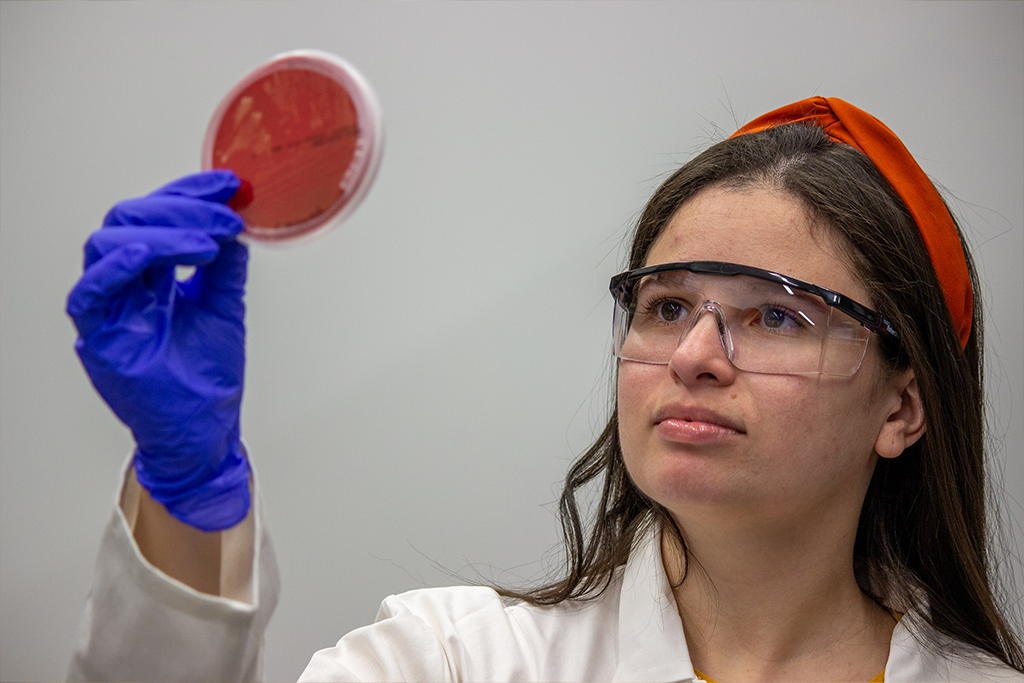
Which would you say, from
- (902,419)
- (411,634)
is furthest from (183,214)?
A: (902,419)

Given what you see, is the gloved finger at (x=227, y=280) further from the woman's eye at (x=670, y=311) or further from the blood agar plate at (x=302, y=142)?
the woman's eye at (x=670, y=311)

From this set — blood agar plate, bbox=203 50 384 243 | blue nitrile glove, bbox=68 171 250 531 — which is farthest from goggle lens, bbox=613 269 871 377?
blue nitrile glove, bbox=68 171 250 531

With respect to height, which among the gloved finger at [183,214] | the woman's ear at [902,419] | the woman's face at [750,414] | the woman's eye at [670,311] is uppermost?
the gloved finger at [183,214]

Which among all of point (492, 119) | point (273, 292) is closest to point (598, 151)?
point (492, 119)

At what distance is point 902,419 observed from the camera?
1.61 meters

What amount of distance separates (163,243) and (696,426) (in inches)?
35.5

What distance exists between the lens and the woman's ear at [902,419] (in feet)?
5.18

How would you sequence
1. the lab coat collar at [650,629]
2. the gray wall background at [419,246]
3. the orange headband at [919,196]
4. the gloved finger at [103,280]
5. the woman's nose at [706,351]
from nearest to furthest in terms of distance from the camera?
the gloved finger at [103,280], the woman's nose at [706,351], the lab coat collar at [650,629], the orange headband at [919,196], the gray wall background at [419,246]

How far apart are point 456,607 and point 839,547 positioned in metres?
0.78

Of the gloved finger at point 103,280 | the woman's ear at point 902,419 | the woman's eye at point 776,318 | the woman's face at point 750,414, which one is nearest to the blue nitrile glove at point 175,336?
the gloved finger at point 103,280

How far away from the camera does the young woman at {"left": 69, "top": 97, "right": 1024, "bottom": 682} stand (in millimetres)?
1247

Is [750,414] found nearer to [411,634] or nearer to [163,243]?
[411,634]

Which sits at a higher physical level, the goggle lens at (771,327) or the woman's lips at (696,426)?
the goggle lens at (771,327)

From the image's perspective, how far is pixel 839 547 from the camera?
165 cm
